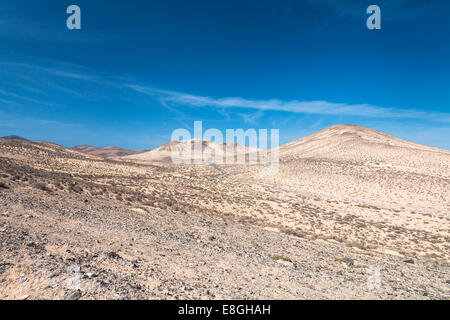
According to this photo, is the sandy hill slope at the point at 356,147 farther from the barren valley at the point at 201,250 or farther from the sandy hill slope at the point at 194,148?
the sandy hill slope at the point at 194,148

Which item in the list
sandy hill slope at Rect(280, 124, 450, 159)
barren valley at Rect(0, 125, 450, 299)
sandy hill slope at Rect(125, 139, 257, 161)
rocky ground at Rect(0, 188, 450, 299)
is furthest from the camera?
sandy hill slope at Rect(125, 139, 257, 161)

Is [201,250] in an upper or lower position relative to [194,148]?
lower

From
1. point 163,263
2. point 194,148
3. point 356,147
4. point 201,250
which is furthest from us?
point 194,148

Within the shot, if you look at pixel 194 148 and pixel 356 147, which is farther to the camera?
pixel 194 148

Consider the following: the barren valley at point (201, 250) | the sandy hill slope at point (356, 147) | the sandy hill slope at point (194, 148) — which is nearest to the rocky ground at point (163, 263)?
the barren valley at point (201, 250)

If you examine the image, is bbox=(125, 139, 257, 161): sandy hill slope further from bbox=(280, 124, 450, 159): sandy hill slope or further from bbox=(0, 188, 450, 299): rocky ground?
bbox=(0, 188, 450, 299): rocky ground

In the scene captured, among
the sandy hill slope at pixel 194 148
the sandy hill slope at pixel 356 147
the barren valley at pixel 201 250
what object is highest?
the sandy hill slope at pixel 194 148

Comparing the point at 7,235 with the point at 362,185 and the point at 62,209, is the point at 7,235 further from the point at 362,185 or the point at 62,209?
the point at 362,185

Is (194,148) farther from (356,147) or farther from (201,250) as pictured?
(201,250)

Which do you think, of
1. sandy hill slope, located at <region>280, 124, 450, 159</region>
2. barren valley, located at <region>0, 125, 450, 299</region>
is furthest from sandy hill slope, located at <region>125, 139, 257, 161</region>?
barren valley, located at <region>0, 125, 450, 299</region>

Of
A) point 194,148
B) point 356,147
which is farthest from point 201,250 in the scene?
point 194,148

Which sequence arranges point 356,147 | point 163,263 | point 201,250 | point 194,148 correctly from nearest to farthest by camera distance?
point 163,263, point 201,250, point 356,147, point 194,148

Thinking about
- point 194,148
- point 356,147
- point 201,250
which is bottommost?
point 201,250

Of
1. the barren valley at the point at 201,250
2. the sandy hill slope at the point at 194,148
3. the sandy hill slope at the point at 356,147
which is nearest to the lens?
the barren valley at the point at 201,250
